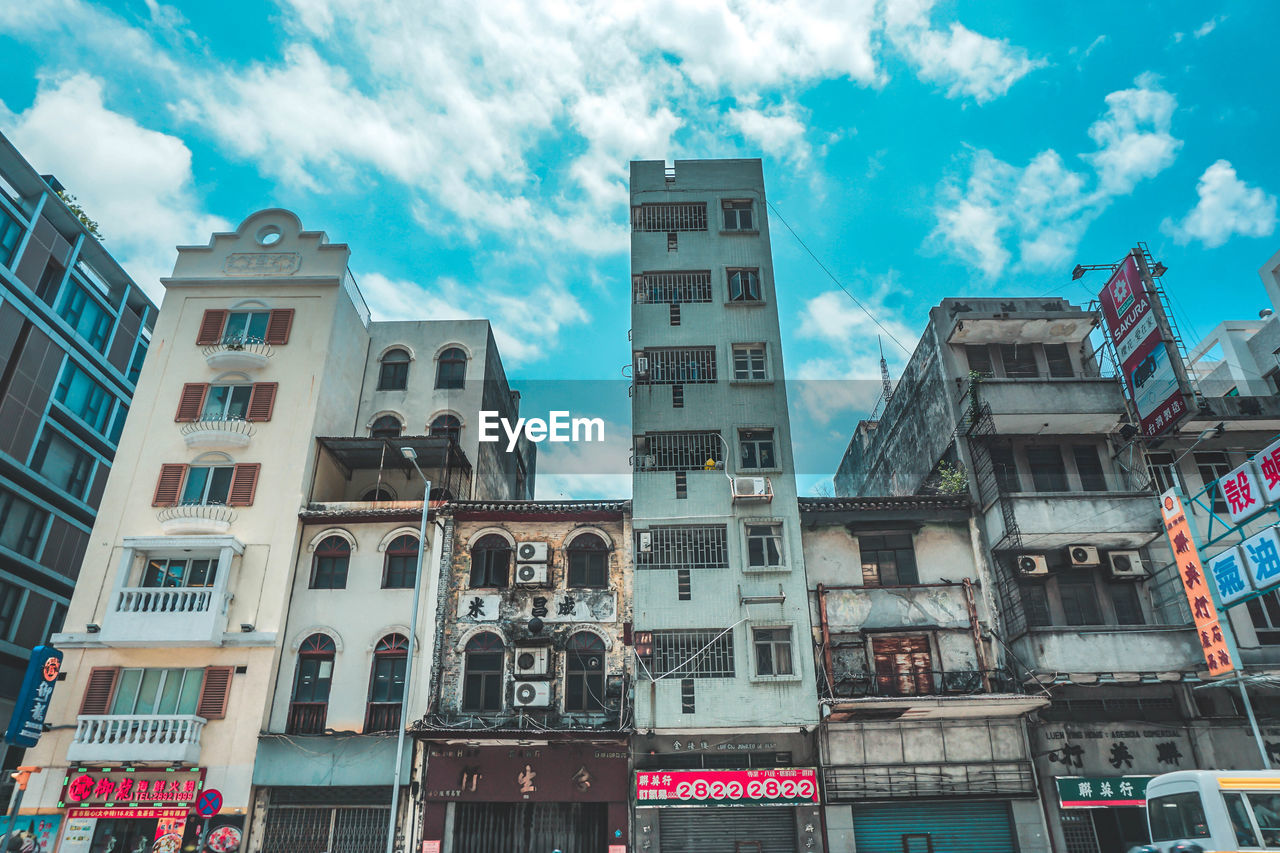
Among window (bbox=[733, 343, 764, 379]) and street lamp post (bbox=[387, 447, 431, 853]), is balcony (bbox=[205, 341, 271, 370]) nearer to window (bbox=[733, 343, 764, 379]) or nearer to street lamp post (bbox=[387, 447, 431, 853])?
street lamp post (bbox=[387, 447, 431, 853])

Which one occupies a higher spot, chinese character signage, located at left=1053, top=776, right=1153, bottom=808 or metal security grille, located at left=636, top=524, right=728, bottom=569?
metal security grille, located at left=636, top=524, right=728, bottom=569

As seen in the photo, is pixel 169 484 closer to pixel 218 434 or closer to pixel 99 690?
pixel 218 434

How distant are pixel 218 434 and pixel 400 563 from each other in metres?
7.80

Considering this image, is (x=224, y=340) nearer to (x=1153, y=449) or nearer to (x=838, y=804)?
(x=838, y=804)

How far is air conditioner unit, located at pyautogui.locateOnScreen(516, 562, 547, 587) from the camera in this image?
25.7 m

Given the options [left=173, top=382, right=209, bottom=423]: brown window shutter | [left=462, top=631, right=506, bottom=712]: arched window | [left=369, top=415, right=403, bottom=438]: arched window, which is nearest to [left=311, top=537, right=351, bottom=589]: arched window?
[left=462, top=631, right=506, bottom=712]: arched window

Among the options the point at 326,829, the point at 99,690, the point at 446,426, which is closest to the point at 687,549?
the point at 446,426

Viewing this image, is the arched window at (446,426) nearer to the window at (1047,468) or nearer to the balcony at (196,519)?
the balcony at (196,519)

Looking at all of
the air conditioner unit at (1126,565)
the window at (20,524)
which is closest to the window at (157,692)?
the window at (20,524)

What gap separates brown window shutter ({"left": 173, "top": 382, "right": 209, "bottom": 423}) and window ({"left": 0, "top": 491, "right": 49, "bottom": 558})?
1225 centimetres

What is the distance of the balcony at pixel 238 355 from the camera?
95.5 ft

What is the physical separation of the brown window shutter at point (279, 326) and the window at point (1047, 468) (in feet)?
86.3

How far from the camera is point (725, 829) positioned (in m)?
23.2

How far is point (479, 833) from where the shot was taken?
2347 centimetres
